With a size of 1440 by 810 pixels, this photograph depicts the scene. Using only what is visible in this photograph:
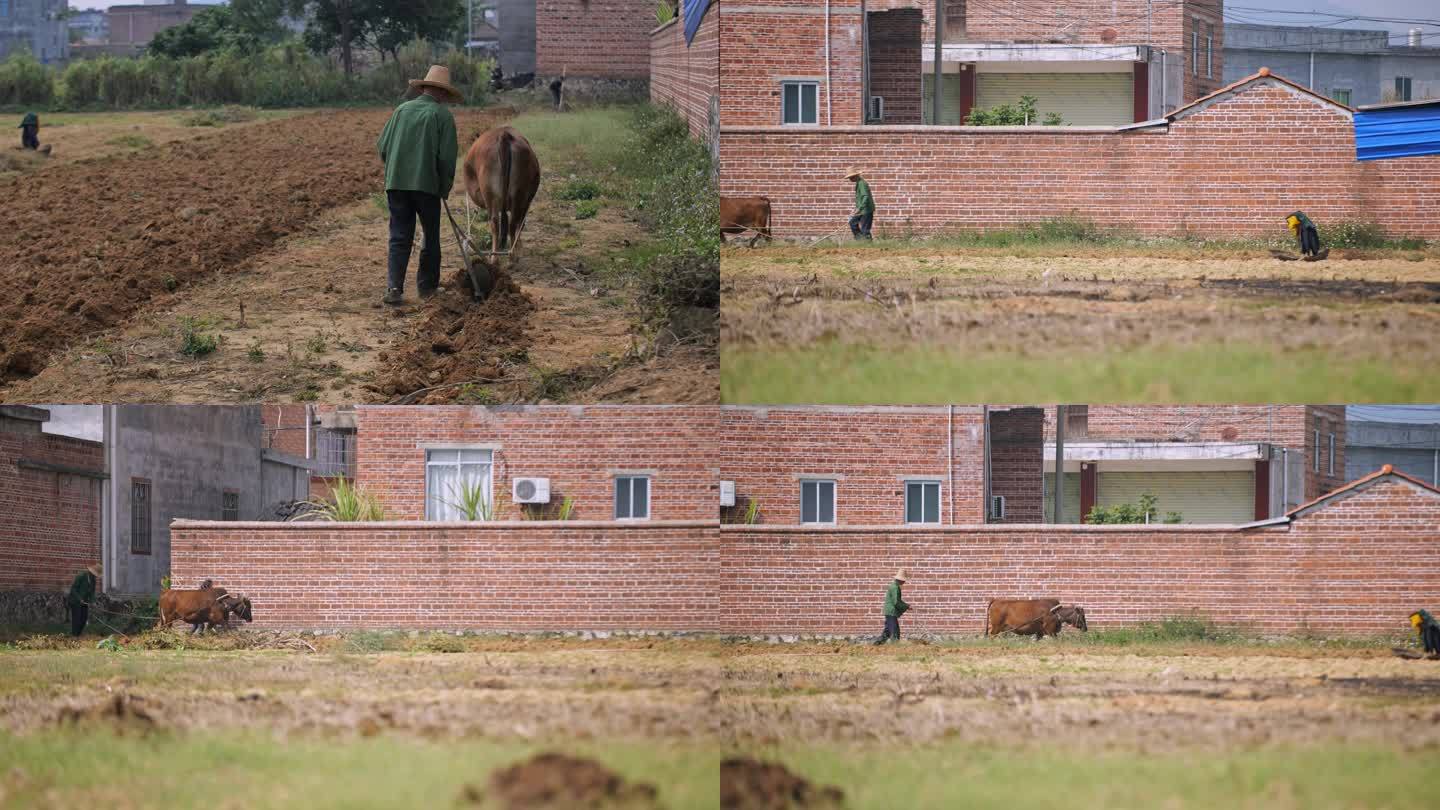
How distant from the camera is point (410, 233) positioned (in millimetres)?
11484

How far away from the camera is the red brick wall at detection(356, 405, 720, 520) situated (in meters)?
13.4

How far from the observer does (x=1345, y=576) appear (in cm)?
1461

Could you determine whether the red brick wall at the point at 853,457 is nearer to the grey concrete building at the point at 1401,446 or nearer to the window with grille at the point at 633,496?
the window with grille at the point at 633,496

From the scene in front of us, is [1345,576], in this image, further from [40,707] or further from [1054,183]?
[40,707]

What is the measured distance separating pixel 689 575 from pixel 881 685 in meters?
2.64

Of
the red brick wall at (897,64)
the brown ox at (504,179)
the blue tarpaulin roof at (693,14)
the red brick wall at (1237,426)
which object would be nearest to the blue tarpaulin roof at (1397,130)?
the red brick wall at (1237,426)

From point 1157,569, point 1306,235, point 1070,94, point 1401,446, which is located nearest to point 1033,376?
point 1157,569

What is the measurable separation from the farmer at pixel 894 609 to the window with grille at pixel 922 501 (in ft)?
8.29

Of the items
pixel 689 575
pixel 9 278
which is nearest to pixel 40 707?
pixel 9 278

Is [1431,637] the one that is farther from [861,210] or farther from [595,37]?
[595,37]

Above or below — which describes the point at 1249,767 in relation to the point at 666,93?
below

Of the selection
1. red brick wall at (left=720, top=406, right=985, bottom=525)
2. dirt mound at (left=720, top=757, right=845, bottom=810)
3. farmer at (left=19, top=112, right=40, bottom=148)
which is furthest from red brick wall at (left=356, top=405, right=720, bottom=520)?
farmer at (left=19, top=112, right=40, bottom=148)

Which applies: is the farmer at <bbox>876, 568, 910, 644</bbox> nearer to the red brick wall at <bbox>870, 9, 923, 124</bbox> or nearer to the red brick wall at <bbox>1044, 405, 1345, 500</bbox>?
the red brick wall at <bbox>1044, 405, 1345, 500</bbox>

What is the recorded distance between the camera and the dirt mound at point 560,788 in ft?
27.3
